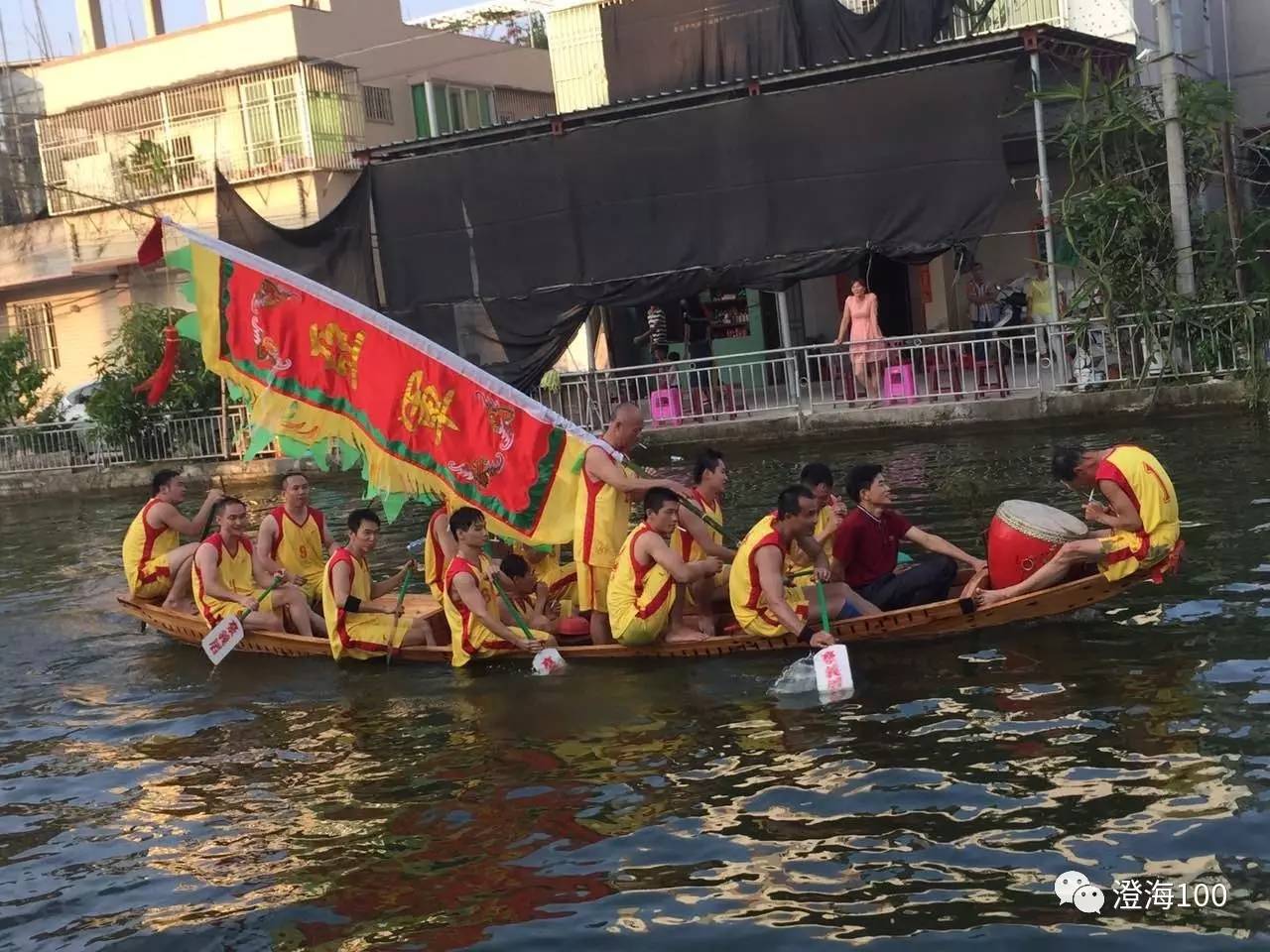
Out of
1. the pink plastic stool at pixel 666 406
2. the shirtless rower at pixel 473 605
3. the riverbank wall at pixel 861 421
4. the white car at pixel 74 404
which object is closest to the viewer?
the shirtless rower at pixel 473 605

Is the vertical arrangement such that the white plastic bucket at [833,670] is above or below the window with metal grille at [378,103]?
below

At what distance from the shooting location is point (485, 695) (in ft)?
35.4

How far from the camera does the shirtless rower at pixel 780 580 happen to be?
10102mm

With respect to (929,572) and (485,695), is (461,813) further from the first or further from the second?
(929,572)

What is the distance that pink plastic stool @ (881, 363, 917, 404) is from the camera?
20953 mm

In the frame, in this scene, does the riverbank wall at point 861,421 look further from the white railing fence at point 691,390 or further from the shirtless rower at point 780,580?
the shirtless rower at point 780,580

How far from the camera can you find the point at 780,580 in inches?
404

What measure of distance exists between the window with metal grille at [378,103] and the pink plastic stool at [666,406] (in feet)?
42.3

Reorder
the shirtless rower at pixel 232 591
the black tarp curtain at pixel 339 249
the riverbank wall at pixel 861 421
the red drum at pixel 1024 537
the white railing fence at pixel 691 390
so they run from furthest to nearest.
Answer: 1. the black tarp curtain at pixel 339 249
2. the white railing fence at pixel 691 390
3. the riverbank wall at pixel 861 421
4. the shirtless rower at pixel 232 591
5. the red drum at pixel 1024 537

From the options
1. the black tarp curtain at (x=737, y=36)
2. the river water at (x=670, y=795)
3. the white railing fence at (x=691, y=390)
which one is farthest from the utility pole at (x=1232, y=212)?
the river water at (x=670, y=795)

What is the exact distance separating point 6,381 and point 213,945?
2294 cm

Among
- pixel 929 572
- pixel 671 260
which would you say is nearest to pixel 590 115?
pixel 671 260

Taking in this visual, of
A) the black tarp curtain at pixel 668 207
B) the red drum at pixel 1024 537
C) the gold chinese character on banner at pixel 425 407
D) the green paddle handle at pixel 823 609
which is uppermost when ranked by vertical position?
the black tarp curtain at pixel 668 207

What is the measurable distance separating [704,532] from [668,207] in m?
12.4
